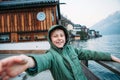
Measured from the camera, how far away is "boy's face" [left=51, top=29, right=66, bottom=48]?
8.11 feet

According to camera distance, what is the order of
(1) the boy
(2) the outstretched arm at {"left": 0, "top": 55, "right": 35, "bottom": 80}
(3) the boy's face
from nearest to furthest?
(2) the outstretched arm at {"left": 0, "top": 55, "right": 35, "bottom": 80} < (1) the boy < (3) the boy's face

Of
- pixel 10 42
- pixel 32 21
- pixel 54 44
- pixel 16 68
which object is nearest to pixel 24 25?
pixel 32 21

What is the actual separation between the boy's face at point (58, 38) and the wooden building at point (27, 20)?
43.7ft

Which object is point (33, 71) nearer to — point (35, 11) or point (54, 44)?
point (54, 44)

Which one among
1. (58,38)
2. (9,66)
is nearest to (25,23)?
(58,38)

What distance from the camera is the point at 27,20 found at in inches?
642

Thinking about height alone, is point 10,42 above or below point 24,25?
below

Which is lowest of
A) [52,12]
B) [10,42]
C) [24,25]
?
[10,42]

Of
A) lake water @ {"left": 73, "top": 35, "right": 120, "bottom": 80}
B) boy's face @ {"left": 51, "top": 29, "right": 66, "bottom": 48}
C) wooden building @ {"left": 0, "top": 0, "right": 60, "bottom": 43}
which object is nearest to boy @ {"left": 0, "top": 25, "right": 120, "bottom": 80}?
boy's face @ {"left": 51, "top": 29, "right": 66, "bottom": 48}

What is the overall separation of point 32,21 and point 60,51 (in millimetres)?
14083

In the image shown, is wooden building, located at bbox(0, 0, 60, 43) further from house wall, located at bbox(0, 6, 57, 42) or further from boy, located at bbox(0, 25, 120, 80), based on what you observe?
boy, located at bbox(0, 25, 120, 80)

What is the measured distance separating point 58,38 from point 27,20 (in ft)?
46.7

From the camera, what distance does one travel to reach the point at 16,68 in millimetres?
1076

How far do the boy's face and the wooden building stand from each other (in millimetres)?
13322
